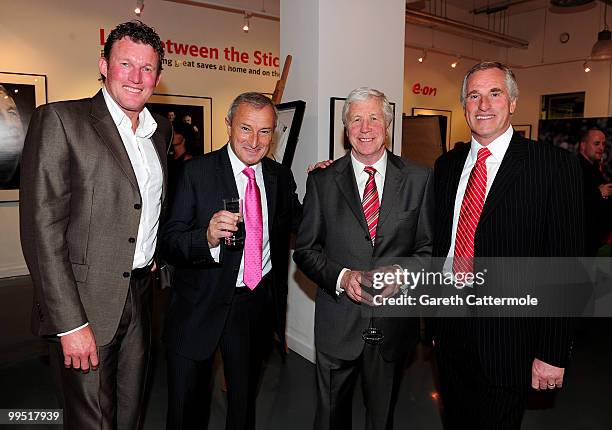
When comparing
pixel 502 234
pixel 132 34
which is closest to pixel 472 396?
pixel 502 234


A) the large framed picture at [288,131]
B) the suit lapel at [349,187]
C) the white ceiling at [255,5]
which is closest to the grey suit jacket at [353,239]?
the suit lapel at [349,187]

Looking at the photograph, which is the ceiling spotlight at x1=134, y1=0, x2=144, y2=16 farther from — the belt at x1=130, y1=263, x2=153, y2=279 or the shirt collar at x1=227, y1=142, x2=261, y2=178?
the belt at x1=130, y1=263, x2=153, y2=279

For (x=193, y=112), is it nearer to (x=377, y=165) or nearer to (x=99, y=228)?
(x=377, y=165)

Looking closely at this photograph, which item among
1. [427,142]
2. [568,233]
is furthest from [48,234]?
[427,142]

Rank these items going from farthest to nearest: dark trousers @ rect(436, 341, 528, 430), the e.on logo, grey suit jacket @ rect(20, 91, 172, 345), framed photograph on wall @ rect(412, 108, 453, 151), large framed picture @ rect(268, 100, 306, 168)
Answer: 1. framed photograph on wall @ rect(412, 108, 453, 151)
2. the e.on logo
3. large framed picture @ rect(268, 100, 306, 168)
4. dark trousers @ rect(436, 341, 528, 430)
5. grey suit jacket @ rect(20, 91, 172, 345)

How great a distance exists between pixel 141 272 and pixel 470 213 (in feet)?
5.08

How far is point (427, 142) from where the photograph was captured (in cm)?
538

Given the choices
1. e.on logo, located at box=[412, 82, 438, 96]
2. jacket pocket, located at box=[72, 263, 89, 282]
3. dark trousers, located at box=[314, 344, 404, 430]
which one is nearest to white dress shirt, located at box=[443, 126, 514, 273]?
dark trousers, located at box=[314, 344, 404, 430]

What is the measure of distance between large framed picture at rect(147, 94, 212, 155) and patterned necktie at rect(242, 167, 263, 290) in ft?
19.6

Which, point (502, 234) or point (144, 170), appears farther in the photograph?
point (144, 170)

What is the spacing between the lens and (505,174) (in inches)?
80.3

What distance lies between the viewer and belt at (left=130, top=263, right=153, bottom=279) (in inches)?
84.2

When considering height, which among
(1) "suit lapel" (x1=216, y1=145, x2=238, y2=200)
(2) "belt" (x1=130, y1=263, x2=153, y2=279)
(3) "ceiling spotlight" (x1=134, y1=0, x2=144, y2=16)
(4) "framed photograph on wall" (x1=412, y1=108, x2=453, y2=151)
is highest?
(3) "ceiling spotlight" (x1=134, y1=0, x2=144, y2=16)

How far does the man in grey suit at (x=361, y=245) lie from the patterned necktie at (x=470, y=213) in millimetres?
198
